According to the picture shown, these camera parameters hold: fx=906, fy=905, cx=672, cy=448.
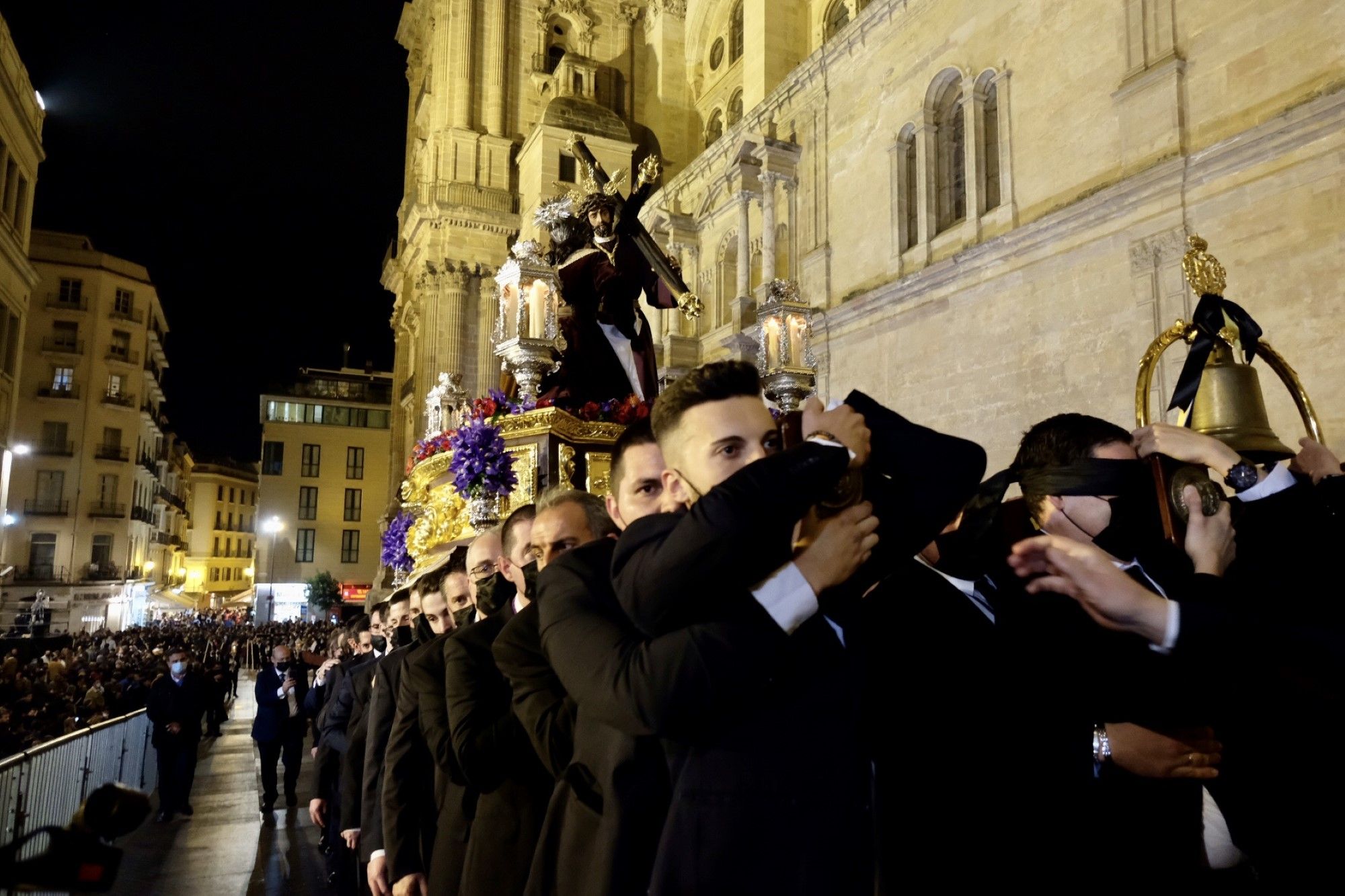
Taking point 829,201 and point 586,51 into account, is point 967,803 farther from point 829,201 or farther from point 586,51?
point 586,51

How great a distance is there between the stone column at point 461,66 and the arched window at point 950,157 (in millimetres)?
23339

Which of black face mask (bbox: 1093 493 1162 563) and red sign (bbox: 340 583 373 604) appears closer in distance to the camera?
black face mask (bbox: 1093 493 1162 563)

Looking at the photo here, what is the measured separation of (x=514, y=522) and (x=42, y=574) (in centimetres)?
5149

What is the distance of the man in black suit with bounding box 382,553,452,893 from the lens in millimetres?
4258

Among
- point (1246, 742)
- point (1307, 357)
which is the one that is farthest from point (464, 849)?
point (1307, 357)

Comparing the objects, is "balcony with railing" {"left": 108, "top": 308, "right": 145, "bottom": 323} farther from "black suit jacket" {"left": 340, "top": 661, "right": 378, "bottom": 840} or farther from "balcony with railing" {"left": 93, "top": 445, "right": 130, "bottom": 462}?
"black suit jacket" {"left": 340, "top": 661, "right": 378, "bottom": 840}

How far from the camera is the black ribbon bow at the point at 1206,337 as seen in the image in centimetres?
347

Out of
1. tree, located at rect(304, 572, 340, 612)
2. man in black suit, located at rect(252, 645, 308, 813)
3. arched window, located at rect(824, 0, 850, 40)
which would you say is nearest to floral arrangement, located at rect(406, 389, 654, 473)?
man in black suit, located at rect(252, 645, 308, 813)

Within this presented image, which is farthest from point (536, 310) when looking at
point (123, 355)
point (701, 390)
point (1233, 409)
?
point (123, 355)

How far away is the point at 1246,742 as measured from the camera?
2201 mm

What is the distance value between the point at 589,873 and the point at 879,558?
1.05 m

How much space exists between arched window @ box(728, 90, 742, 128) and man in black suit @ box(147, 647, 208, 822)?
24195 mm

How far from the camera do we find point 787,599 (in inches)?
73.4

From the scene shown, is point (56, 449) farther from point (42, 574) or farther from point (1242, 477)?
point (1242, 477)
